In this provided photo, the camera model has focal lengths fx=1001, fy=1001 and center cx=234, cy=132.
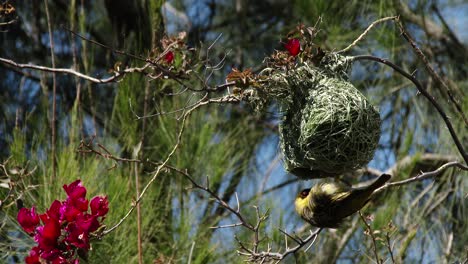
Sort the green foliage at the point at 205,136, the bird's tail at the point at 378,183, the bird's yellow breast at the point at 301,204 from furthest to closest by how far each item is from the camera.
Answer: the green foliage at the point at 205,136
the bird's yellow breast at the point at 301,204
the bird's tail at the point at 378,183

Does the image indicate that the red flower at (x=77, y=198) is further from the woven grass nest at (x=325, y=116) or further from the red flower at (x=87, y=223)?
the woven grass nest at (x=325, y=116)

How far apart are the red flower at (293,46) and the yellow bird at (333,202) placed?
10.0 inches

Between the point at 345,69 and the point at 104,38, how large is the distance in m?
1.87

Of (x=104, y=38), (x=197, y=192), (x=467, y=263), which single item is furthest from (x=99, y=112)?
(x=467, y=263)

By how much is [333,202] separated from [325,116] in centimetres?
15

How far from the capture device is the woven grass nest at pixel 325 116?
5.71 feet

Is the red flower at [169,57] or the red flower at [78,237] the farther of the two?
the red flower at [169,57]

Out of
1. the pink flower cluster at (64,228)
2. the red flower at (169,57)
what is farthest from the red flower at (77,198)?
the red flower at (169,57)

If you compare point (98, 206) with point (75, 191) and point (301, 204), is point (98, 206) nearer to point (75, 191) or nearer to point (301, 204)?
point (75, 191)

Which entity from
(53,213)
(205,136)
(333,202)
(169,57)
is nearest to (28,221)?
(53,213)

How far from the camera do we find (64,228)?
5.63 feet

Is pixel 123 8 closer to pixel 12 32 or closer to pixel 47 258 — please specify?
pixel 12 32

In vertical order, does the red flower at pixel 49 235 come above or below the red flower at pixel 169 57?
below

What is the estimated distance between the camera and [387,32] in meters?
2.91
